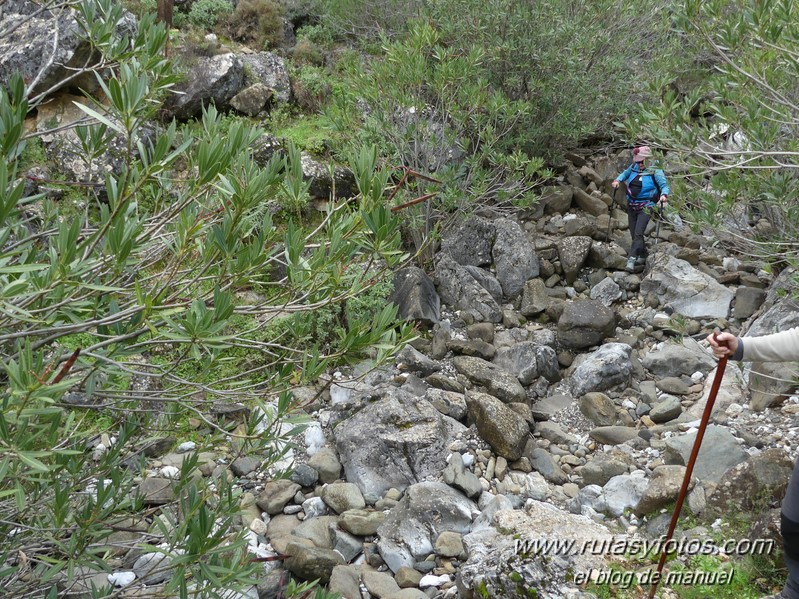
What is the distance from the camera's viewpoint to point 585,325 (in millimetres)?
7613

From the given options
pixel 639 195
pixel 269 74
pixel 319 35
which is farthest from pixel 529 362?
pixel 319 35

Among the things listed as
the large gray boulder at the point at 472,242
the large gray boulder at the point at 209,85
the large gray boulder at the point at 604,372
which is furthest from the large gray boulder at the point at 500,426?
the large gray boulder at the point at 209,85

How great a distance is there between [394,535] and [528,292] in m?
4.55

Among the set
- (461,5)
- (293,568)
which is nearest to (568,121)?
(461,5)

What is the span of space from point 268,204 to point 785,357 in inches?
105

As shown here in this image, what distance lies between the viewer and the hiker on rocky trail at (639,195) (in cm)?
849

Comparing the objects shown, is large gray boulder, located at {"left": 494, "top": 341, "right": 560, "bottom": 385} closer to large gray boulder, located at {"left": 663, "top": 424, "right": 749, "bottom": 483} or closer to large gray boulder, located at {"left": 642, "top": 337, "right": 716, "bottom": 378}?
large gray boulder, located at {"left": 642, "top": 337, "right": 716, "bottom": 378}

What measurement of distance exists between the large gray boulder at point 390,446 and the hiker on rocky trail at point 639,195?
461 centimetres

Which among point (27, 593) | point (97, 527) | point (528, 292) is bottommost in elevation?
point (528, 292)

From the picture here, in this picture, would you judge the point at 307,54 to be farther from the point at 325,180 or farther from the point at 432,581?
the point at 432,581

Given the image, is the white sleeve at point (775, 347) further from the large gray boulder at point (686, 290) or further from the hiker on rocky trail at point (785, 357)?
the large gray boulder at point (686, 290)

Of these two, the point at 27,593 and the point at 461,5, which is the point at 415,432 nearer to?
the point at 27,593

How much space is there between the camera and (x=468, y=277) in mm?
8375

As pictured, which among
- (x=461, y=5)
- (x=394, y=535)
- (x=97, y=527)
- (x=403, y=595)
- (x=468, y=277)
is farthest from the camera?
(x=461, y=5)
